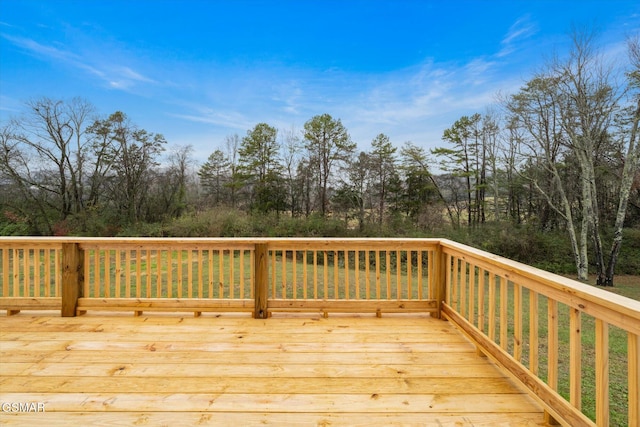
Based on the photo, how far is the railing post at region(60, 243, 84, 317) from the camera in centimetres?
311

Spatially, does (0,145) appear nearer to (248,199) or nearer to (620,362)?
(248,199)

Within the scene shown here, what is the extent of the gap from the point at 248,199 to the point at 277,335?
41.4 ft

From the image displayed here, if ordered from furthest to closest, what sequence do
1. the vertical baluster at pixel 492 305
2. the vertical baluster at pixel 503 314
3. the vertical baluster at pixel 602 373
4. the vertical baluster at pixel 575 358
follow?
1. the vertical baluster at pixel 492 305
2. the vertical baluster at pixel 503 314
3. the vertical baluster at pixel 575 358
4. the vertical baluster at pixel 602 373

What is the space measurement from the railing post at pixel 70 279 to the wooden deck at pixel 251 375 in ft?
0.49

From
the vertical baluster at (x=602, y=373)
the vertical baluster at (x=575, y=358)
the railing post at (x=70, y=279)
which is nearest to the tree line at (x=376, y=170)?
the railing post at (x=70, y=279)

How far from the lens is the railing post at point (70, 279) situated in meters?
3.11

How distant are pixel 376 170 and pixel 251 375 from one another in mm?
13864

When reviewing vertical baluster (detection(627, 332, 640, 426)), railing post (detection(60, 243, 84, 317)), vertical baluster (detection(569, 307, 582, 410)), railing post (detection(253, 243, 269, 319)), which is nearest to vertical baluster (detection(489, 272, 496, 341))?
vertical baluster (detection(569, 307, 582, 410))

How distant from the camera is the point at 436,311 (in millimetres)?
3105

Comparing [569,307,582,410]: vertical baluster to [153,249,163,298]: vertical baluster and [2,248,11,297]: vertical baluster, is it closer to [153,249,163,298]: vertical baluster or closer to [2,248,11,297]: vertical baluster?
[153,249,163,298]: vertical baluster

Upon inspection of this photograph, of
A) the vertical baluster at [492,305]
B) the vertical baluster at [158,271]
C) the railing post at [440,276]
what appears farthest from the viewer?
the vertical baluster at [158,271]

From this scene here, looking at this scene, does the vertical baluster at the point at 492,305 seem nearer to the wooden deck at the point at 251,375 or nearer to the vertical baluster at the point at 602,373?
the wooden deck at the point at 251,375

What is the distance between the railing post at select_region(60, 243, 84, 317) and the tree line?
34.7 ft

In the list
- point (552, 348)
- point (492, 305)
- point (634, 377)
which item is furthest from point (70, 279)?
point (634, 377)
